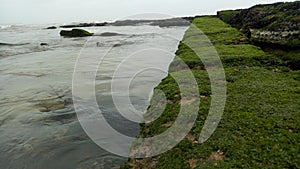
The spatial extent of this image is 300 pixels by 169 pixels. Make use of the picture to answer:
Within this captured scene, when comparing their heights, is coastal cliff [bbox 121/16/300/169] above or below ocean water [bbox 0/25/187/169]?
above

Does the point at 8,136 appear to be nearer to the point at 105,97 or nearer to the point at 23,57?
the point at 105,97

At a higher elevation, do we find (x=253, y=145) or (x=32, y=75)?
(x=253, y=145)

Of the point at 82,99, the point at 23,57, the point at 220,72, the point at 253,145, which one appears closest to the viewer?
the point at 253,145

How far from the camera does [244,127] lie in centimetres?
660

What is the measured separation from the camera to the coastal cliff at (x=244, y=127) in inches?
215

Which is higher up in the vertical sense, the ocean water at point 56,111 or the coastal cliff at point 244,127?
the coastal cliff at point 244,127

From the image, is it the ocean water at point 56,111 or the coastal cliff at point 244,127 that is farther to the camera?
the ocean water at point 56,111

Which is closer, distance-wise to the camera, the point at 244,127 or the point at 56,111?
the point at 244,127

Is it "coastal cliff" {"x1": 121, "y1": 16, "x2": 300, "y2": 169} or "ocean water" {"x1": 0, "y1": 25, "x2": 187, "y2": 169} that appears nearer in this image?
"coastal cliff" {"x1": 121, "y1": 16, "x2": 300, "y2": 169}

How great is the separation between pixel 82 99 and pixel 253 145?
29.9 feet

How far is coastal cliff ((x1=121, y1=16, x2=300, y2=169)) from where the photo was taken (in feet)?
17.9

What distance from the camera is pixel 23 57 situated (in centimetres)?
2652

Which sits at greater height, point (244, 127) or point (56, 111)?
point (244, 127)

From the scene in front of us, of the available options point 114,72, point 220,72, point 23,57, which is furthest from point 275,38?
point 23,57
